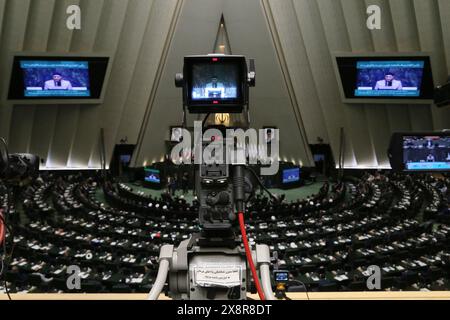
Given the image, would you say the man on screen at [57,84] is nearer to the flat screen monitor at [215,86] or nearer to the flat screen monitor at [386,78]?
the flat screen monitor at [386,78]

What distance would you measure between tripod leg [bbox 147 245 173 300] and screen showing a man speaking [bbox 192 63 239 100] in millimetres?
1056

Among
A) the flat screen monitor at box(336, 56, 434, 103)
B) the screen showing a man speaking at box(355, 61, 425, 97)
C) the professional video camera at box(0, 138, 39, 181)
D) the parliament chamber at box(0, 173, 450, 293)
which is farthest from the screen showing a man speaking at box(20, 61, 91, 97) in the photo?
the professional video camera at box(0, 138, 39, 181)

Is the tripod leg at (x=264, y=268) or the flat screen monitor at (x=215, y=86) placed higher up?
the flat screen monitor at (x=215, y=86)

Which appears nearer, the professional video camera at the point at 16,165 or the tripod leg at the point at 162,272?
the tripod leg at the point at 162,272

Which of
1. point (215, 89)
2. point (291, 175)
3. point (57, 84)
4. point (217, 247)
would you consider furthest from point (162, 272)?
point (291, 175)

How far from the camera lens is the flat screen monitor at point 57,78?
21219mm

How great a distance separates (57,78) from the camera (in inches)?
869

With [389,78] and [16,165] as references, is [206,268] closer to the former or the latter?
[16,165]

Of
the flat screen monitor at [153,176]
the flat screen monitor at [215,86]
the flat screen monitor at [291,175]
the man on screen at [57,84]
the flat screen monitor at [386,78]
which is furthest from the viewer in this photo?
the flat screen monitor at [291,175]

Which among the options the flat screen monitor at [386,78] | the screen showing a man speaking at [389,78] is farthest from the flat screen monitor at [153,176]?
the screen showing a man speaking at [389,78]

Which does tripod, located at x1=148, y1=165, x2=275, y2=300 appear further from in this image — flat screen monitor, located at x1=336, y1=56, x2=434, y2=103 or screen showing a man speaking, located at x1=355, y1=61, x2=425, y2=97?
screen showing a man speaking, located at x1=355, y1=61, x2=425, y2=97

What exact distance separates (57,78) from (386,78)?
18.2 m

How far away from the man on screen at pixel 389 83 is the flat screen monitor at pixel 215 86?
71.0 ft

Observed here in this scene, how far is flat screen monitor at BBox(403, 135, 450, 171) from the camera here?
3.09 m
